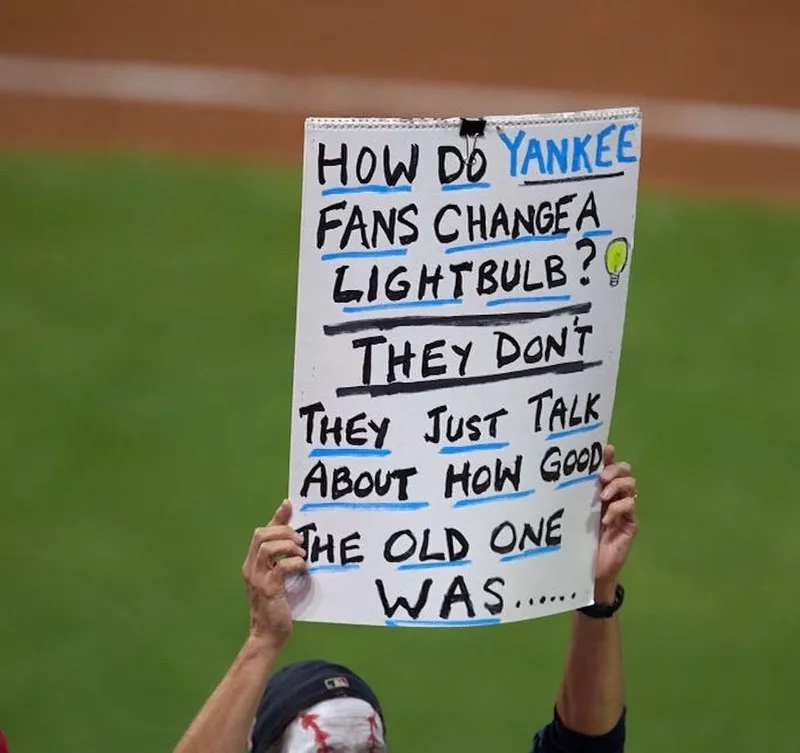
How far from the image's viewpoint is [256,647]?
8.14 feet

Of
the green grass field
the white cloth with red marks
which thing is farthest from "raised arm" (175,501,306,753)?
the green grass field

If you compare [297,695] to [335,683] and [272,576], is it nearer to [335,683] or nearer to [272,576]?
[335,683]

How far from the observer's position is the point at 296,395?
249 centimetres

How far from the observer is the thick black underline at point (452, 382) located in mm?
2516

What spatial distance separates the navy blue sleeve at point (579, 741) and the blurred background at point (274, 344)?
1.50m

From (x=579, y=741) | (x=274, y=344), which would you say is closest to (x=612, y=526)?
(x=579, y=741)

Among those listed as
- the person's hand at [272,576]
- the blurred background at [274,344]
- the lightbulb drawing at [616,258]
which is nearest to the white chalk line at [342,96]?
the blurred background at [274,344]

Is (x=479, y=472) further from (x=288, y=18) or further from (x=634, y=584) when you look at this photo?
(x=288, y=18)

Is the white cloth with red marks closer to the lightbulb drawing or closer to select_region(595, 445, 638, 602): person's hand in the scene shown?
select_region(595, 445, 638, 602): person's hand

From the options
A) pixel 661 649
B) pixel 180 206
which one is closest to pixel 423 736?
pixel 661 649

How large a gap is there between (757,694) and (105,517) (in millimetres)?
2157

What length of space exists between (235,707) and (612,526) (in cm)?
76

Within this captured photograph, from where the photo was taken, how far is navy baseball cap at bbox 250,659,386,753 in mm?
2607

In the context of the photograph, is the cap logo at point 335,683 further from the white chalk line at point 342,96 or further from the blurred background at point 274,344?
the white chalk line at point 342,96
